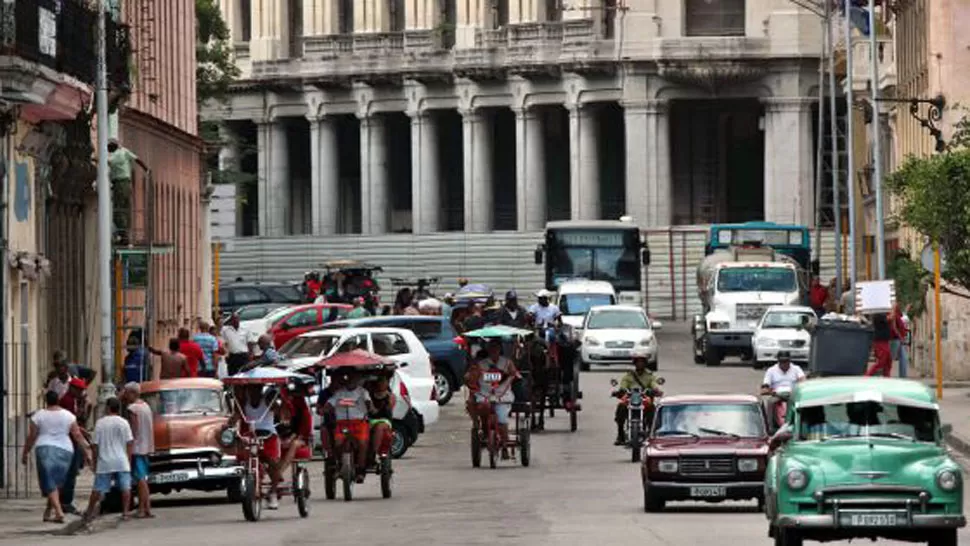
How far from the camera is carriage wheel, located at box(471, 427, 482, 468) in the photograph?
149 feet

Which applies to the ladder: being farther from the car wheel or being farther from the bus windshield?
the bus windshield

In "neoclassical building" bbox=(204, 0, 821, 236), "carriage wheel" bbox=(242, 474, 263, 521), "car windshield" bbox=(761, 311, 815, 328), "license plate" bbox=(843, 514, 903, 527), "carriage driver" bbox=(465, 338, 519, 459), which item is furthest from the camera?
"neoclassical building" bbox=(204, 0, 821, 236)

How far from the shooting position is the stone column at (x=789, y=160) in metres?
111

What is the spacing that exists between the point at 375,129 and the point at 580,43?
1208 centimetres

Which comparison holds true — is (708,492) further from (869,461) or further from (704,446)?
(869,461)

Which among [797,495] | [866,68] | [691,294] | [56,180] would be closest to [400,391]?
[56,180]

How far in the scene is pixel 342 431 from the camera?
128 feet

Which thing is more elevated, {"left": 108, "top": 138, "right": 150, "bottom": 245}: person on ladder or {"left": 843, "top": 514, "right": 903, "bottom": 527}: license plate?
{"left": 108, "top": 138, "right": 150, "bottom": 245}: person on ladder

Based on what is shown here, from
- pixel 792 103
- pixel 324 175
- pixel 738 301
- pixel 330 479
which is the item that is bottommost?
pixel 330 479

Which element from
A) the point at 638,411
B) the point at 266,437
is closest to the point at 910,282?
the point at 638,411

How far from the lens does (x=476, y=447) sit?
45375 millimetres

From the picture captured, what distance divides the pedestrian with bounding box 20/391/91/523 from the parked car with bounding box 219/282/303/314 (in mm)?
45787

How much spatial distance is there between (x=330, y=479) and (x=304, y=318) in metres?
29.8

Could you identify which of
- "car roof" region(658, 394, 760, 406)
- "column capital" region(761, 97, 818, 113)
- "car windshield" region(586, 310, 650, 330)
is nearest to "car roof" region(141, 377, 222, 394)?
"car roof" region(658, 394, 760, 406)
